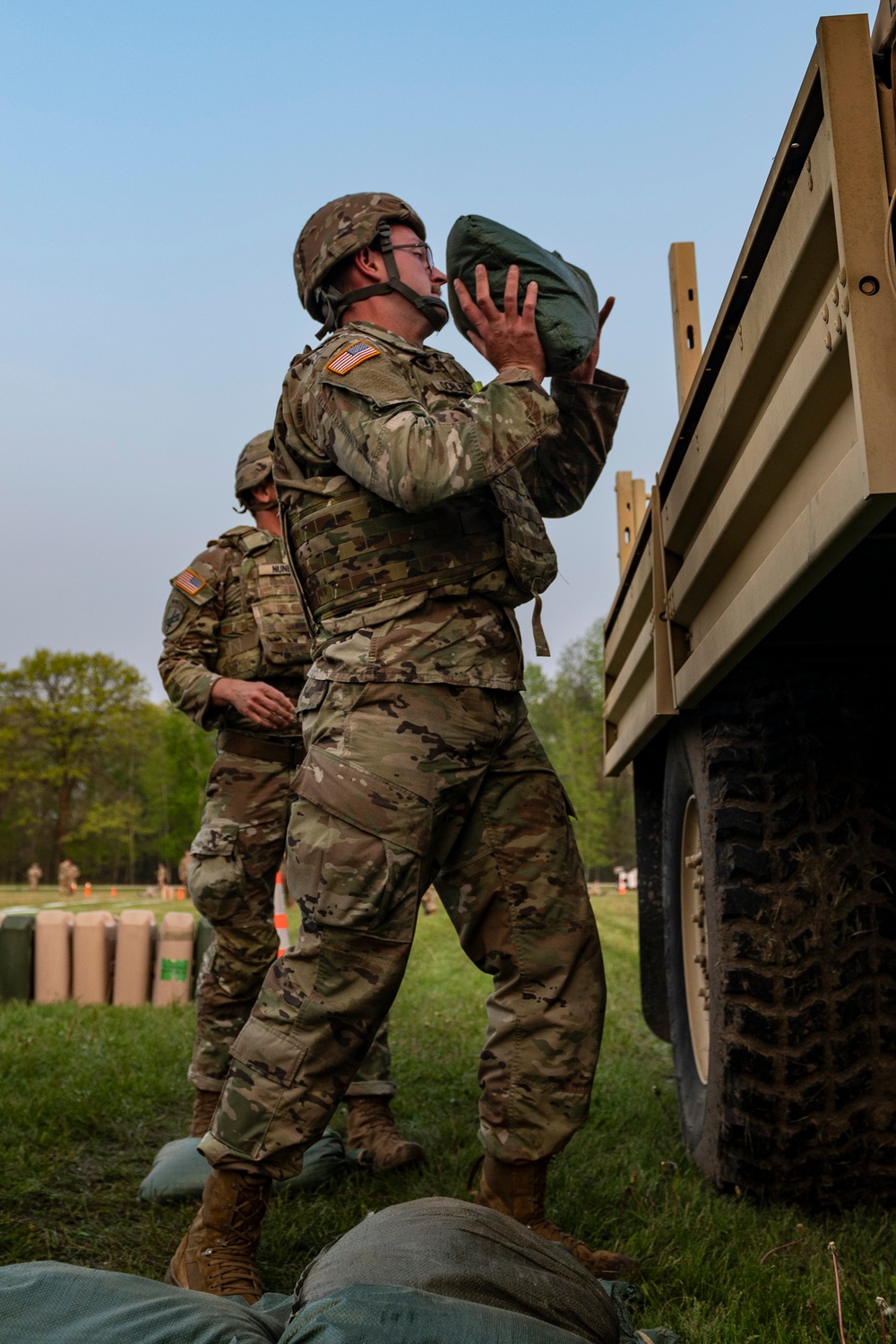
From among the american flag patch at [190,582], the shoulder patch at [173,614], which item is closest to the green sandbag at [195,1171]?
the shoulder patch at [173,614]

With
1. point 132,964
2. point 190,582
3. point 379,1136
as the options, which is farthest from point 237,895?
point 132,964

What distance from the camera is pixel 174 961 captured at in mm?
6988

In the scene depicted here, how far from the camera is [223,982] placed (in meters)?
3.62

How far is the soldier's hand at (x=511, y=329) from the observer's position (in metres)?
2.36

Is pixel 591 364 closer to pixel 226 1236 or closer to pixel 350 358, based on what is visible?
pixel 350 358

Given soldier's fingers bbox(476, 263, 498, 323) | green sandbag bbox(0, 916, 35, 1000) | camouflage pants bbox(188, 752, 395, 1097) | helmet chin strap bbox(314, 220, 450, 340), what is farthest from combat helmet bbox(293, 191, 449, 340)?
green sandbag bbox(0, 916, 35, 1000)

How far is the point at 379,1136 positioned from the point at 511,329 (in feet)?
7.24

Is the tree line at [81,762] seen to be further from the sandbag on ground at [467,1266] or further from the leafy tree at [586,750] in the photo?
the sandbag on ground at [467,1266]

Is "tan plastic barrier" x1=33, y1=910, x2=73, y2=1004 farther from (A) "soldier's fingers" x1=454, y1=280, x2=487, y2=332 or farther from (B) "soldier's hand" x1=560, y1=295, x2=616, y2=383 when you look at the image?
(A) "soldier's fingers" x1=454, y1=280, x2=487, y2=332

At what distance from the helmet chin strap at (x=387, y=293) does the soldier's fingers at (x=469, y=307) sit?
0.72 ft

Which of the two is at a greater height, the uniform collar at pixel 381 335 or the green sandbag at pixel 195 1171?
the uniform collar at pixel 381 335

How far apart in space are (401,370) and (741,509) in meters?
0.84

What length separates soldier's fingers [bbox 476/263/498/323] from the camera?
236 cm

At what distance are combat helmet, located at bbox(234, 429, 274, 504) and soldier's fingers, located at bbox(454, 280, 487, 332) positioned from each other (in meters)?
1.74
